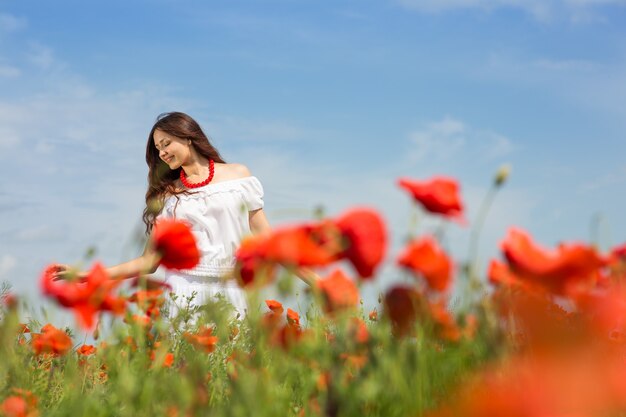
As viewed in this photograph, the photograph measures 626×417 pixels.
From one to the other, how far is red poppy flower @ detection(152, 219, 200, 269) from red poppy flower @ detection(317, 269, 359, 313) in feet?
1.25

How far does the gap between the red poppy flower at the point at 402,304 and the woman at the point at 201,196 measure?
3.58 m

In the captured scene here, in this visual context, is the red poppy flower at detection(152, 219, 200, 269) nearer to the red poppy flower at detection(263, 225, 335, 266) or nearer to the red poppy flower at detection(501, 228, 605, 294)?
the red poppy flower at detection(263, 225, 335, 266)

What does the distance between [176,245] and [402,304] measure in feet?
1.98

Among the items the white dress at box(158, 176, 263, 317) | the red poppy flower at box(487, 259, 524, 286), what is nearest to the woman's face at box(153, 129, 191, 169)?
the white dress at box(158, 176, 263, 317)

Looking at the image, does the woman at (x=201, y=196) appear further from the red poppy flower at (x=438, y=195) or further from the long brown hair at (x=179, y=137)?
the red poppy flower at (x=438, y=195)

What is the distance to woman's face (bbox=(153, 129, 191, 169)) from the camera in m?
5.77

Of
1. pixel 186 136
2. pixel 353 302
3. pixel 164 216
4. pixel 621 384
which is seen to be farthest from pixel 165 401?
pixel 186 136

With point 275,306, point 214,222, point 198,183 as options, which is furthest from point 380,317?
point 198,183

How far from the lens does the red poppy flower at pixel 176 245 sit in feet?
6.24

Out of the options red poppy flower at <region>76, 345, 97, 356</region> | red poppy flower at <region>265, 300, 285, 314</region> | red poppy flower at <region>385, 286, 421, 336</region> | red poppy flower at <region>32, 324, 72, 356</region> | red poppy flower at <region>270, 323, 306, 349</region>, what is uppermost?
red poppy flower at <region>385, 286, 421, 336</region>

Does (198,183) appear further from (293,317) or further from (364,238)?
(364,238)

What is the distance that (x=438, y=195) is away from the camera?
5.42 feet

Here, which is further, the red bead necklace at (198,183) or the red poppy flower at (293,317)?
the red bead necklace at (198,183)

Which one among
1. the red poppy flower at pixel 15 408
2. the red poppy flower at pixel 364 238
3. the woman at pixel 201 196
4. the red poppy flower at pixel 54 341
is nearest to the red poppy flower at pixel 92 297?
the red poppy flower at pixel 15 408
